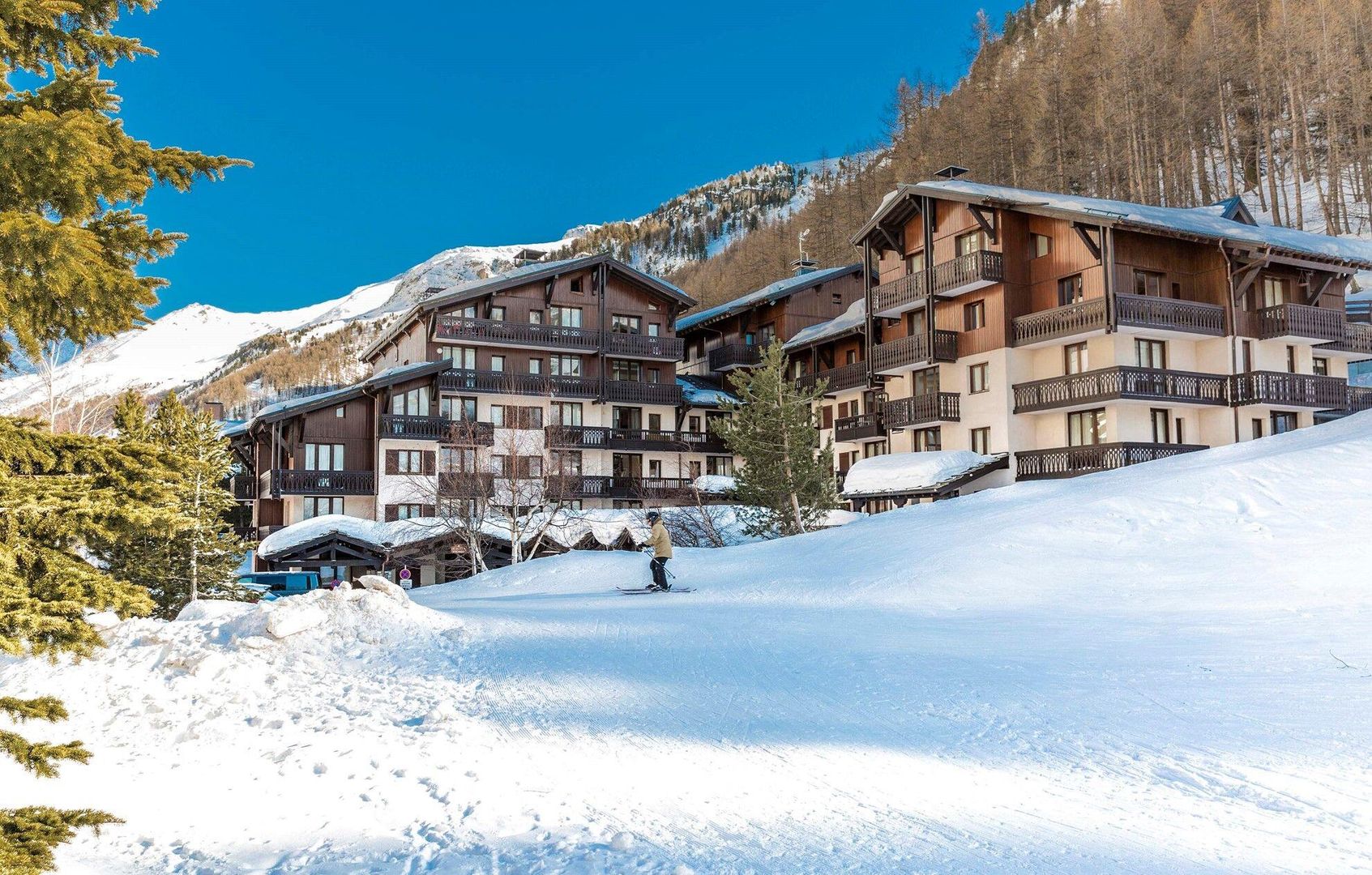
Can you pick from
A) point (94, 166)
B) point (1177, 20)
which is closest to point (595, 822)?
point (94, 166)

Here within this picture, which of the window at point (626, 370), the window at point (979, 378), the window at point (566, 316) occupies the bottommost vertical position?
the window at point (979, 378)

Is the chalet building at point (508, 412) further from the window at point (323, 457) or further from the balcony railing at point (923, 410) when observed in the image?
the balcony railing at point (923, 410)

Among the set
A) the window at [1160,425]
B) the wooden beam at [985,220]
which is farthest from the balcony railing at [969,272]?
the window at [1160,425]

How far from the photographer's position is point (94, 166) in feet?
18.5

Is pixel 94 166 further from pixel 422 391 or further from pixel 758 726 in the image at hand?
pixel 422 391

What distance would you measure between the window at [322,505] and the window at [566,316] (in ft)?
46.2

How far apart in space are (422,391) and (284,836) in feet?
137

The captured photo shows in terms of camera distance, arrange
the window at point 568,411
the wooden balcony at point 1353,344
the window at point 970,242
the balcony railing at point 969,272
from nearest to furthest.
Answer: the balcony railing at point 969,272 → the window at point 970,242 → the wooden balcony at point 1353,344 → the window at point 568,411

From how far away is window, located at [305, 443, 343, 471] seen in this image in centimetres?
A: 4503

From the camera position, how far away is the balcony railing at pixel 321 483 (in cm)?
4412

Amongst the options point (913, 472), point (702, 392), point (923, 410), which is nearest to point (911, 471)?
point (913, 472)

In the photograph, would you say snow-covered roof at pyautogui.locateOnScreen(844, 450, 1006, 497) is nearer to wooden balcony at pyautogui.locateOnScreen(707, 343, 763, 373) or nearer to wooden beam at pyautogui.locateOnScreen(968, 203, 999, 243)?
wooden beam at pyautogui.locateOnScreen(968, 203, 999, 243)

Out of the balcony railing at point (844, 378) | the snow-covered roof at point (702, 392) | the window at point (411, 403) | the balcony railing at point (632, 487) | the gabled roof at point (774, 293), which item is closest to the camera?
the balcony railing at point (844, 378)

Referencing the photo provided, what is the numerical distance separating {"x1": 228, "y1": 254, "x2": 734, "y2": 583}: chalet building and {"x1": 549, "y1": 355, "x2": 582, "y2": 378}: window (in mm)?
87
